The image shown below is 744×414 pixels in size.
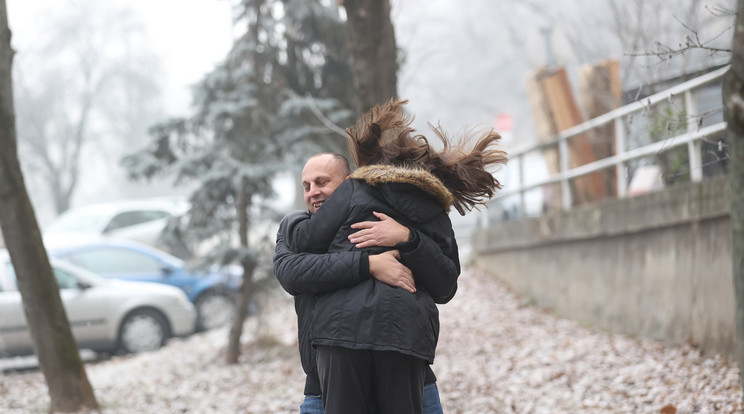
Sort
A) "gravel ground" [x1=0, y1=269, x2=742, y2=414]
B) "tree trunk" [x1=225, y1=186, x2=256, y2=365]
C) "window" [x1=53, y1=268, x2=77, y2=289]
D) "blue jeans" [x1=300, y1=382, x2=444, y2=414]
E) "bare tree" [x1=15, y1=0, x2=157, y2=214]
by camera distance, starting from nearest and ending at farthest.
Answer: "blue jeans" [x1=300, y1=382, x2=444, y2=414] < "gravel ground" [x1=0, y1=269, x2=742, y2=414] < "tree trunk" [x1=225, y1=186, x2=256, y2=365] < "window" [x1=53, y1=268, x2=77, y2=289] < "bare tree" [x1=15, y1=0, x2=157, y2=214]

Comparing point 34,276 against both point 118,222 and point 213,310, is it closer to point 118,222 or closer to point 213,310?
point 213,310

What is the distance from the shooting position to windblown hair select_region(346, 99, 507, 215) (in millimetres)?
3383

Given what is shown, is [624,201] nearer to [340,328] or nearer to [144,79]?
[340,328]

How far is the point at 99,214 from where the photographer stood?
1842 centimetres

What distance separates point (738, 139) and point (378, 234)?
4.85 ft

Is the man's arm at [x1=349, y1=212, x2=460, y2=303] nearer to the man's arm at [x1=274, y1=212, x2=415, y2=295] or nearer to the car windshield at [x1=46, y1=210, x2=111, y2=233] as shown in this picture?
the man's arm at [x1=274, y1=212, x2=415, y2=295]

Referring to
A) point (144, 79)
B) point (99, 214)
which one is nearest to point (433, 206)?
point (99, 214)

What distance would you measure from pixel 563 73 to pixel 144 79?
35269mm

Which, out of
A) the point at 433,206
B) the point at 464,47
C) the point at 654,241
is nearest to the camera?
the point at 433,206

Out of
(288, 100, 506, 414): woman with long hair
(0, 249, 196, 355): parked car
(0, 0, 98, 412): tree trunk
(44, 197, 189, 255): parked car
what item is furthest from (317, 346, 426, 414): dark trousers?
(44, 197, 189, 255): parked car

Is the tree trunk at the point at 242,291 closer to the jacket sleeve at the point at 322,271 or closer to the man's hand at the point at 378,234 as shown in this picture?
the jacket sleeve at the point at 322,271

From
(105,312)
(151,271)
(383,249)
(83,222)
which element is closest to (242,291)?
(105,312)

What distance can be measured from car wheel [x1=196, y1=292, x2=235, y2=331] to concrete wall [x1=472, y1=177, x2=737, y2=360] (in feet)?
16.3

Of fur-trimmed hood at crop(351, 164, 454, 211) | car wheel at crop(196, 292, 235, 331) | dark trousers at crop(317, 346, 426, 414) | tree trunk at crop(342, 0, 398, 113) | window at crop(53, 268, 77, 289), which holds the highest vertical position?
tree trunk at crop(342, 0, 398, 113)
